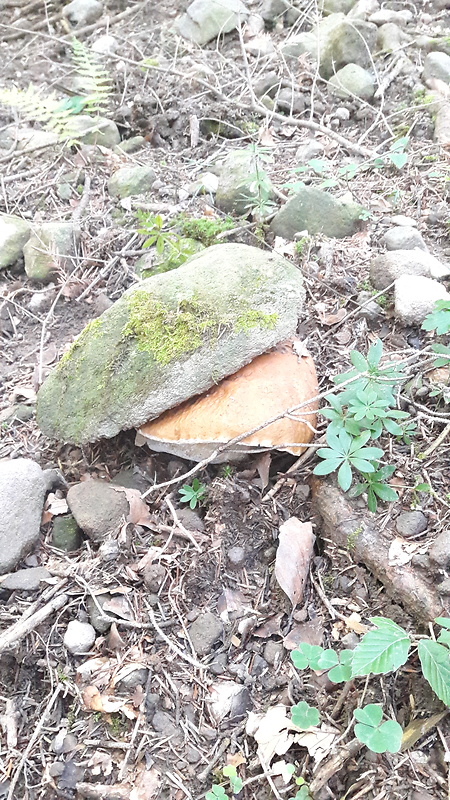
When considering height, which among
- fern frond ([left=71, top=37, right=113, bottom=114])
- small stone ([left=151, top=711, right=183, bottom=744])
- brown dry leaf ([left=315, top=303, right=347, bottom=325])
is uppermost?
fern frond ([left=71, top=37, right=113, bottom=114])

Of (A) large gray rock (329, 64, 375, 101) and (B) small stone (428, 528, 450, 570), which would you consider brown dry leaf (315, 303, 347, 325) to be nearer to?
(B) small stone (428, 528, 450, 570)

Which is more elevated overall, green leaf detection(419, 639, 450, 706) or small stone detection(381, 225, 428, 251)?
small stone detection(381, 225, 428, 251)

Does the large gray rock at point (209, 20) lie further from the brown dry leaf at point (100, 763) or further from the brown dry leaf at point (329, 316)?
the brown dry leaf at point (100, 763)

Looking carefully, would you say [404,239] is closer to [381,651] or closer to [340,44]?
[381,651]

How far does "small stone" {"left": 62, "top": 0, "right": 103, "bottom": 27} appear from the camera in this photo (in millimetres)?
7328

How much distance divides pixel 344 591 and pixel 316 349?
4.41 feet

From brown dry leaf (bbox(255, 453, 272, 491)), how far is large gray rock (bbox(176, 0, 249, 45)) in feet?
18.5

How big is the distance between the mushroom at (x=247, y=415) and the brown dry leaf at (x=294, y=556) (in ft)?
1.18

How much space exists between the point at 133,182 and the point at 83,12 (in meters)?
4.08

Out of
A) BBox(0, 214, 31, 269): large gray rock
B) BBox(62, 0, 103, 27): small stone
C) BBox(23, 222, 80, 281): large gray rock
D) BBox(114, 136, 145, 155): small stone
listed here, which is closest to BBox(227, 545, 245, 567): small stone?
BBox(23, 222, 80, 281): large gray rock

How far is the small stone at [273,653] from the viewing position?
2.36 metres

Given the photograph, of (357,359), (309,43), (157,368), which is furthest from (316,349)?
(309,43)

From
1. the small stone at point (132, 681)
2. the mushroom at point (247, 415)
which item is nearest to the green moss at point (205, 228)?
the mushroom at point (247, 415)

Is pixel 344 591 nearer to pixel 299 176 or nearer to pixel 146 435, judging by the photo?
pixel 146 435
